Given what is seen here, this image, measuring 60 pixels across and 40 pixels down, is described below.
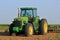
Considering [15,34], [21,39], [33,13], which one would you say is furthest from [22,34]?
[21,39]

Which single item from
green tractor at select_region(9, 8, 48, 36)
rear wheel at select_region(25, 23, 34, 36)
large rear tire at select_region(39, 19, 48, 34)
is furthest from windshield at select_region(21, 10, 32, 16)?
rear wheel at select_region(25, 23, 34, 36)

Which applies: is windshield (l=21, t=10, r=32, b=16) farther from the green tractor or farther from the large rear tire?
the large rear tire

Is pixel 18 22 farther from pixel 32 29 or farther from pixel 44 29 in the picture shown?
pixel 44 29

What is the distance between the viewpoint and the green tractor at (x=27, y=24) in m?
19.9

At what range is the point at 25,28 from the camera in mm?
19531

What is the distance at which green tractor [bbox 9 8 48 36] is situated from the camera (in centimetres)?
1994

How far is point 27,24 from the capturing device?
19703 millimetres

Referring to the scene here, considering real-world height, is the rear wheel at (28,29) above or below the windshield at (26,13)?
below

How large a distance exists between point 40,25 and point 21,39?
15.9 ft

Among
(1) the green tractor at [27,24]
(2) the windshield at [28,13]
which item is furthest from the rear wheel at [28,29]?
(2) the windshield at [28,13]

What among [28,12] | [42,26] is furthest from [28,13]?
[42,26]

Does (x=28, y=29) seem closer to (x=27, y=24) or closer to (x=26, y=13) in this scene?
(x=27, y=24)

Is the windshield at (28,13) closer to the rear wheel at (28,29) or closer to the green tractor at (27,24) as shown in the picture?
the green tractor at (27,24)

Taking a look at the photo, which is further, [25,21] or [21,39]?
[25,21]
